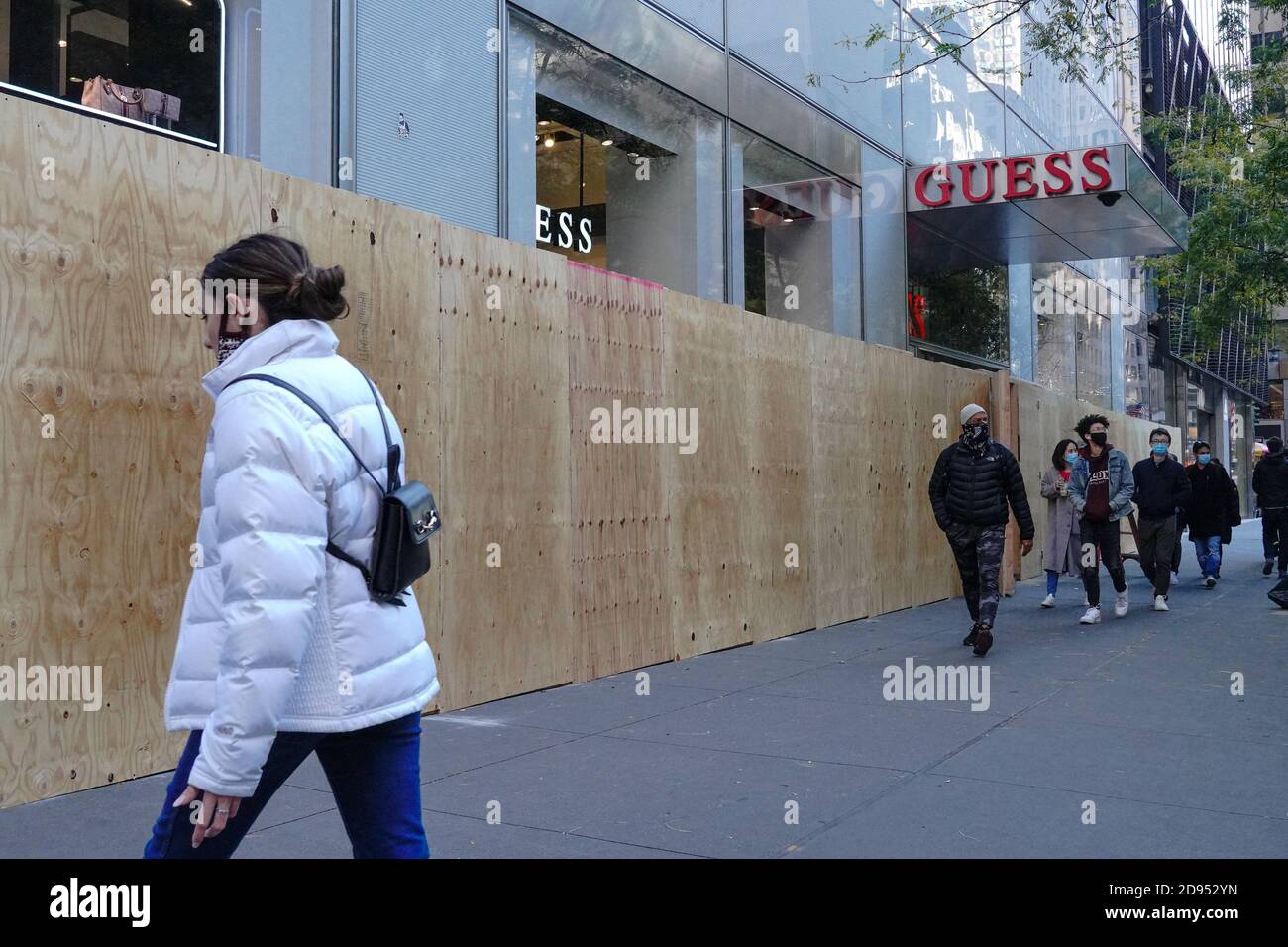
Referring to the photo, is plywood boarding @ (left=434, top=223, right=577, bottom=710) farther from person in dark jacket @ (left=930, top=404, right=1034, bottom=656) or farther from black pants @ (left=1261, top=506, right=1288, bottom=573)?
black pants @ (left=1261, top=506, right=1288, bottom=573)

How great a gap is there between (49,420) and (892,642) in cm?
730

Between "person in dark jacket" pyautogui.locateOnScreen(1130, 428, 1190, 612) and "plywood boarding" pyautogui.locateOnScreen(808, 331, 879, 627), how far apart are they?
3575mm

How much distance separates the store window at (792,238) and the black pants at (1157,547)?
4.19m

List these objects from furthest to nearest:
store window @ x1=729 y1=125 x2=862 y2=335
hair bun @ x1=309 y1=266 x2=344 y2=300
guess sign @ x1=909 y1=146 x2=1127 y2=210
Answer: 1. guess sign @ x1=909 y1=146 x2=1127 y2=210
2. store window @ x1=729 y1=125 x2=862 y2=335
3. hair bun @ x1=309 y1=266 x2=344 y2=300

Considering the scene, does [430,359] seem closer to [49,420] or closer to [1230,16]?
[49,420]

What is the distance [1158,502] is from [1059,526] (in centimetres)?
115

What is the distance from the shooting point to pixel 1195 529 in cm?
1650

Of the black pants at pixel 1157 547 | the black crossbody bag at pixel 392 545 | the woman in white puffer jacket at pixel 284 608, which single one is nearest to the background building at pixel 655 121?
the black pants at pixel 1157 547

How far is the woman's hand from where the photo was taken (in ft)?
7.90

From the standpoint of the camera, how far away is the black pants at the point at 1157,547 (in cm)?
1364

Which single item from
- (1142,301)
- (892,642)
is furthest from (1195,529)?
(1142,301)

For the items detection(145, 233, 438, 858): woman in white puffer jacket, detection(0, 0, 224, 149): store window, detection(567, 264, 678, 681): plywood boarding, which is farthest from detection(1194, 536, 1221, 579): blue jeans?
detection(145, 233, 438, 858): woman in white puffer jacket

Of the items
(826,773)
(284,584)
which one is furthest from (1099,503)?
(284,584)

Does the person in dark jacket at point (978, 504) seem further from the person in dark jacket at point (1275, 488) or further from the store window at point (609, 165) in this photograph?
the person in dark jacket at point (1275, 488)
